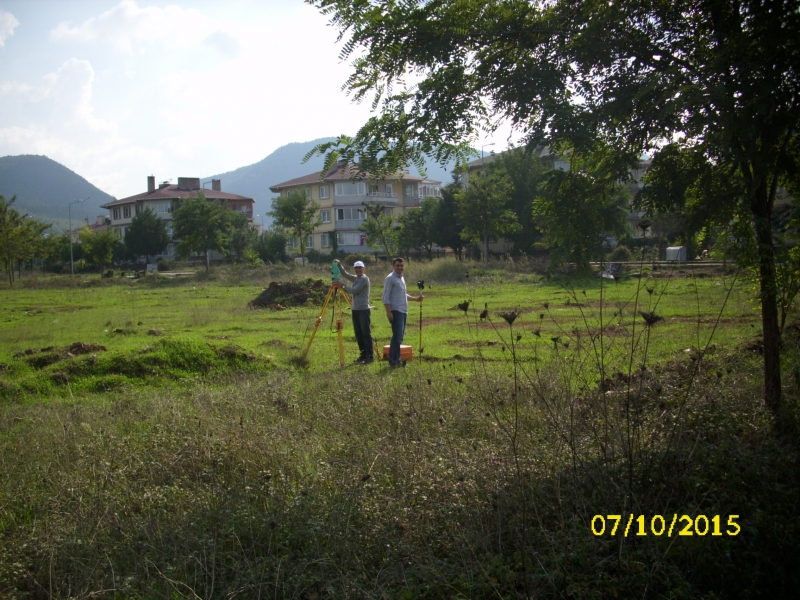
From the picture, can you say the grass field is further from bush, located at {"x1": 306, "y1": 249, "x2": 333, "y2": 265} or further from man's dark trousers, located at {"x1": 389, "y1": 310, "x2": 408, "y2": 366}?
bush, located at {"x1": 306, "y1": 249, "x2": 333, "y2": 265}

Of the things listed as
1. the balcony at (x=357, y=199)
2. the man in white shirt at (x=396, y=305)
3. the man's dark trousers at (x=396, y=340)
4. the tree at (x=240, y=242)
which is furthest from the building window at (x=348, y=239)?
the man's dark trousers at (x=396, y=340)

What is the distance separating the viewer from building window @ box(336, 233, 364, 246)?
78.1m

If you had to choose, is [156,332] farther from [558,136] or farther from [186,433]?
[558,136]

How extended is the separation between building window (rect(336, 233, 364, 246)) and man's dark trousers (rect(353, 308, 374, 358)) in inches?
2610

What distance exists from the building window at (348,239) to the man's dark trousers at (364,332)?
66.3 m

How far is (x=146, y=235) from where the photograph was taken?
2869 inches

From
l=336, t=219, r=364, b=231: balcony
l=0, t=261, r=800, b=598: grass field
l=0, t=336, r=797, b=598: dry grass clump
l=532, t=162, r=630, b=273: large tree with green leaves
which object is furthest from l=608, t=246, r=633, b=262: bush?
l=336, t=219, r=364, b=231: balcony

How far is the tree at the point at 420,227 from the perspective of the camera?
61031 mm

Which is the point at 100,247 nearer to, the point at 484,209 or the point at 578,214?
the point at 484,209

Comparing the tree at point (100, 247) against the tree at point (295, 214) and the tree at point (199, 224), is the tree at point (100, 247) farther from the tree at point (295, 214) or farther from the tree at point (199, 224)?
the tree at point (295, 214)

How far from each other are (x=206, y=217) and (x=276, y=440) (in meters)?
51.4

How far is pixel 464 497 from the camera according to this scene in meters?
4.46

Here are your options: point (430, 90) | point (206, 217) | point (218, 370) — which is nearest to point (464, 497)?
point (430, 90)
